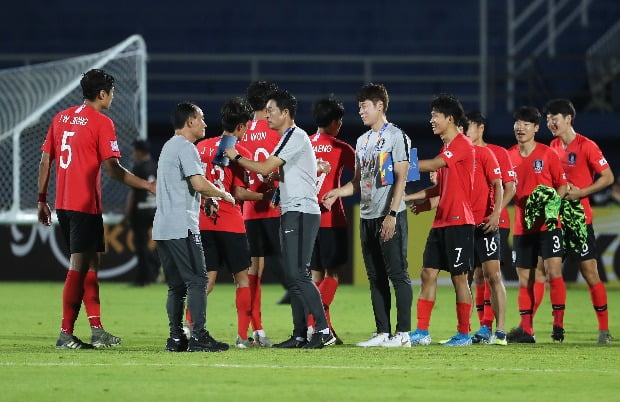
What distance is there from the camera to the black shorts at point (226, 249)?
1034 centimetres

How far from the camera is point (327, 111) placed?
11.0 m

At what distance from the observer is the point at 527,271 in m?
11.6

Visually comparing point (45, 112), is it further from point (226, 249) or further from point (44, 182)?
point (226, 249)

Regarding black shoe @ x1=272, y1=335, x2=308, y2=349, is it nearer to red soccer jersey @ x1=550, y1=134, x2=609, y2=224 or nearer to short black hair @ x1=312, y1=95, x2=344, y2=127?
short black hair @ x1=312, y1=95, x2=344, y2=127

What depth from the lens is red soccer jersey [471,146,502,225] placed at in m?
11.1

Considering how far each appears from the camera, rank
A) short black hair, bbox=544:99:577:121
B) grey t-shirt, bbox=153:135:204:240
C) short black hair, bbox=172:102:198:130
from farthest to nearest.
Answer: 1. short black hair, bbox=544:99:577:121
2. short black hair, bbox=172:102:198:130
3. grey t-shirt, bbox=153:135:204:240

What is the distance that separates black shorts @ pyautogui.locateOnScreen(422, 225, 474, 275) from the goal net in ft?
31.8

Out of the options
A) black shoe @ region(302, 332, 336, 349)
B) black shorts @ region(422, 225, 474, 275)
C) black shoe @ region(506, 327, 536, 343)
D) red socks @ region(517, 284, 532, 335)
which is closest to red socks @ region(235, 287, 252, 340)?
black shoe @ region(302, 332, 336, 349)

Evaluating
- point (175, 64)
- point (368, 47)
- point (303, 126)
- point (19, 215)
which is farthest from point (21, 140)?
point (368, 47)

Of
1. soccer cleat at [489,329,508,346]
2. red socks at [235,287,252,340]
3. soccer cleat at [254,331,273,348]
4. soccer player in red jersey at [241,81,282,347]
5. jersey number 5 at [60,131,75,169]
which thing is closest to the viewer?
jersey number 5 at [60,131,75,169]

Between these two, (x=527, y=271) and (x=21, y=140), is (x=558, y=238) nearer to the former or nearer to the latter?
(x=527, y=271)

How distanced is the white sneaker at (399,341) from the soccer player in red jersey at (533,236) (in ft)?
4.53

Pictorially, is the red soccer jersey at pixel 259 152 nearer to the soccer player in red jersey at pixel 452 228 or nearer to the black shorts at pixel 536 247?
Result: the soccer player in red jersey at pixel 452 228

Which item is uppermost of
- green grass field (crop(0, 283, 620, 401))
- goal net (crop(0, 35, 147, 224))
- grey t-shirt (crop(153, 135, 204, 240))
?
goal net (crop(0, 35, 147, 224))
